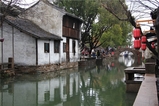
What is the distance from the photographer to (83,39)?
36.2 meters

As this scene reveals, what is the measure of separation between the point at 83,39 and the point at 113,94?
24396 mm

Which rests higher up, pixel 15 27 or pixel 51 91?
pixel 15 27

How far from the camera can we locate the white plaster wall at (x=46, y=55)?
68.5 ft

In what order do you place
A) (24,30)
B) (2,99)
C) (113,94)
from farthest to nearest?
(24,30), (113,94), (2,99)

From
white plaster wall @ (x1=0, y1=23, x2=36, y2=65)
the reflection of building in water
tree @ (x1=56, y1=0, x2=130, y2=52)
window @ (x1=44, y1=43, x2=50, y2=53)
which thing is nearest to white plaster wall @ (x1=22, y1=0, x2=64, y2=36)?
window @ (x1=44, y1=43, x2=50, y2=53)

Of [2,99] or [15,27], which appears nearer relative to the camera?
[2,99]

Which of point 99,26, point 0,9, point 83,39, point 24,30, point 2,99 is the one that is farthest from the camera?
point 83,39

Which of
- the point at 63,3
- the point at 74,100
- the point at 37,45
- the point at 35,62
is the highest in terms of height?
the point at 63,3

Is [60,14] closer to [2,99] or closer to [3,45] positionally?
[3,45]

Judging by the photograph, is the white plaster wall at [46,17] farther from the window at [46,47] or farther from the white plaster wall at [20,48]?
the white plaster wall at [20,48]

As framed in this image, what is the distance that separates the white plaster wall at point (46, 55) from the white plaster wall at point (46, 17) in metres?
1.88

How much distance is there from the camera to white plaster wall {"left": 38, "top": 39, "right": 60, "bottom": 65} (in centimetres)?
2089

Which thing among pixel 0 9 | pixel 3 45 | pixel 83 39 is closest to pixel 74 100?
pixel 0 9

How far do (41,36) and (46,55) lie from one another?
2208 millimetres
